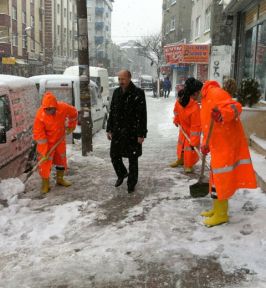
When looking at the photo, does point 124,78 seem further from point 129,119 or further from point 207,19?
point 207,19

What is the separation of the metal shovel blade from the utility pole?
13.0 ft

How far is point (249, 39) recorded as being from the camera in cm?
1274

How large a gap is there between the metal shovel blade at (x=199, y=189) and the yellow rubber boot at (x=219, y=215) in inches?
34.3

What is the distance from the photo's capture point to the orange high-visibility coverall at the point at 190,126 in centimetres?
732

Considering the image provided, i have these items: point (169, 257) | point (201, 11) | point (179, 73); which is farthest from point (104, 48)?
point (169, 257)

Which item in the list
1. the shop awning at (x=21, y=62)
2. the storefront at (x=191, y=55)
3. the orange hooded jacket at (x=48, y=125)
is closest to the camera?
the orange hooded jacket at (x=48, y=125)

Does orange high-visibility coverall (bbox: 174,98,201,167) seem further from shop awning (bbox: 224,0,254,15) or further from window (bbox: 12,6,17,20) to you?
window (bbox: 12,6,17,20)

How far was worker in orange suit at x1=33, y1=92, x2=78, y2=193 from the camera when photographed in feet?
20.6

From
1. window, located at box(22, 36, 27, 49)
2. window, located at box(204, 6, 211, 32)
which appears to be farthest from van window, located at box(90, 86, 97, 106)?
window, located at box(22, 36, 27, 49)

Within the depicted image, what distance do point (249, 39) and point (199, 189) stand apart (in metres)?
8.39

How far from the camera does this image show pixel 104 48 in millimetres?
89188

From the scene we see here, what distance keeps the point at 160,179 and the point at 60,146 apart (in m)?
1.71

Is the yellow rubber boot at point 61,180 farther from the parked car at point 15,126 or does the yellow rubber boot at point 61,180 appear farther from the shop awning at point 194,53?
the shop awning at point 194,53

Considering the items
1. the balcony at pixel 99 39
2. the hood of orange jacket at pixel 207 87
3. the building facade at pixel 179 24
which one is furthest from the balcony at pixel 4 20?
the balcony at pixel 99 39
